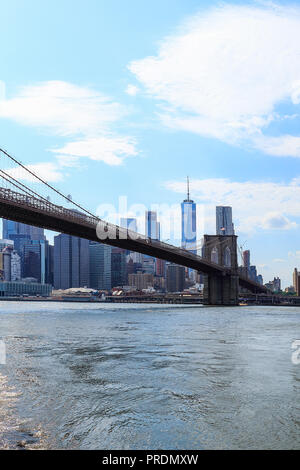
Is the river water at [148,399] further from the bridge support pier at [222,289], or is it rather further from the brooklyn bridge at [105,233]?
the bridge support pier at [222,289]

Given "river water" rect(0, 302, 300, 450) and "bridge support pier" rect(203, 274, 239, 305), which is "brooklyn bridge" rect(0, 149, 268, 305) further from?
"river water" rect(0, 302, 300, 450)

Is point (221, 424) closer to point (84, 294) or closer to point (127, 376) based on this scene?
point (127, 376)

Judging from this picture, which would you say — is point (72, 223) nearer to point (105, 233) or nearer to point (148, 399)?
point (105, 233)

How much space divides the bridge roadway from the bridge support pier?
11481mm

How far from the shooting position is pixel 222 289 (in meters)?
83.3

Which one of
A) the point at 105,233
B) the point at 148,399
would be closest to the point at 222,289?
the point at 105,233

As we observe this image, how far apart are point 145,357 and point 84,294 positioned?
163 metres

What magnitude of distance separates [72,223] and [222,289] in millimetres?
42229

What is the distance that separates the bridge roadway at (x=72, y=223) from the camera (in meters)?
41.4

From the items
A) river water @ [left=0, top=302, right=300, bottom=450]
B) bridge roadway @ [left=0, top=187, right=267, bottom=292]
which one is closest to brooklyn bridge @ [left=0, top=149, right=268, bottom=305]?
bridge roadway @ [left=0, top=187, right=267, bottom=292]

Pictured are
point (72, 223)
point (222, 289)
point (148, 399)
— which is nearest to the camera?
point (148, 399)

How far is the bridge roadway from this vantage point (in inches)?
1631

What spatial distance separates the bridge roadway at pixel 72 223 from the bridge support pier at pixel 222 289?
37.7 ft
